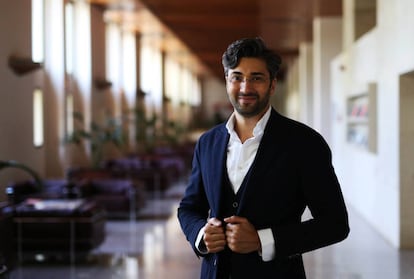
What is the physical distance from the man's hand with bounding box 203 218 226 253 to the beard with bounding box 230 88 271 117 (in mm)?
352

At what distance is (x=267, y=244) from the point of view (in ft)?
6.41

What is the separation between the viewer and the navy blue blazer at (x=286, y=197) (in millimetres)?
1986

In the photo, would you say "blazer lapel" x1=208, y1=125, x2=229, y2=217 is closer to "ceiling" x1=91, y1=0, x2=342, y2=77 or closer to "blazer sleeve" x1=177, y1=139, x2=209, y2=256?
"blazer sleeve" x1=177, y1=139, x2=209, y2=256

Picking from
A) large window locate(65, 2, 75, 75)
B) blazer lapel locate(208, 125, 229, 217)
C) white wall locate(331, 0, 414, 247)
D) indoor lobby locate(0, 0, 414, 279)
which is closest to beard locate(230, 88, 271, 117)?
blazer lapel locate(208, 125, 229, 217)

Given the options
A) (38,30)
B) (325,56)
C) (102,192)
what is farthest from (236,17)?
(102,192)

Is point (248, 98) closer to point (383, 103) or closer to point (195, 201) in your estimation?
point (195, 201)

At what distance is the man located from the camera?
1.98m

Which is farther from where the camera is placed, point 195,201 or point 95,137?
point 95,137

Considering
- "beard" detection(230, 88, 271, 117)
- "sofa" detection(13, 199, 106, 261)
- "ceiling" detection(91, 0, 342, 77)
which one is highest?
"ceiling" detection(91, 0, 342, 77)

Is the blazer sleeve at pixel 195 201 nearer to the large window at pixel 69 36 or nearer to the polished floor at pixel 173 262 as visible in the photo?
the polished floor at pixel 173 262

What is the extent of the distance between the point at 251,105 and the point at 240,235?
0.40 m

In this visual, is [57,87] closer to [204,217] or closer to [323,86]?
[323,86]

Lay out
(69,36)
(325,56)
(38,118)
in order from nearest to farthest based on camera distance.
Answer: (38,118) < (69,36) < (325,56)

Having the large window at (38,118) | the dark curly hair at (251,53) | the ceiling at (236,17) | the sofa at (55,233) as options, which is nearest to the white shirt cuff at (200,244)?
the dark curly hair at (251,53)
